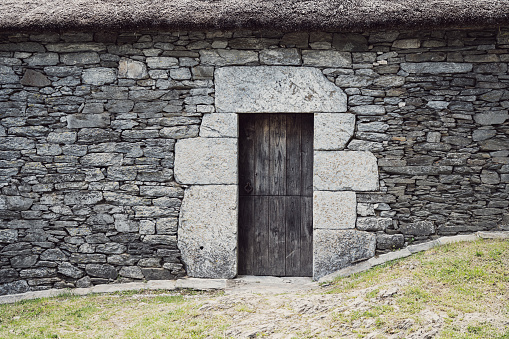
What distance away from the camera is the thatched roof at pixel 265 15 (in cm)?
415

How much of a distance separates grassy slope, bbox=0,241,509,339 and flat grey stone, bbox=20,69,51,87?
2187 mm

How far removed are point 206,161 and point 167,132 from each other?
50 centimetres

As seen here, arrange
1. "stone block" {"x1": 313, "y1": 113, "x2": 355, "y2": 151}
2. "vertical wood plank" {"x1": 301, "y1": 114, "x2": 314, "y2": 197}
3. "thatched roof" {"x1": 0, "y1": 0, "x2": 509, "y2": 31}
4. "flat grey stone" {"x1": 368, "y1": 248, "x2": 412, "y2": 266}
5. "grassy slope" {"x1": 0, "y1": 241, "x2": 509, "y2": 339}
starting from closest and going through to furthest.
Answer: "grassy slope" {"x1": 0, "y1": 241, "x2": 509, "y2": 339} → "thatched roof" {"x1": 0, "y1": 0, "x2": 509, "y2": 31} → "flat grey stone" {"x1": 368, "y1": 248, "x2": 412, "y2": 266} → "stone block" {"x1": 313, "y1": 113, "x2": 355, "y2": 151} → "vertical wood plank" {"x1": 301, "y1": 114, "x2": 314, "y2": 197}

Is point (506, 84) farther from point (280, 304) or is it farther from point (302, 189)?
point (280, 304)

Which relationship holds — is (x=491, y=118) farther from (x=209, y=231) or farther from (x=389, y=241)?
(x=209, y=231)

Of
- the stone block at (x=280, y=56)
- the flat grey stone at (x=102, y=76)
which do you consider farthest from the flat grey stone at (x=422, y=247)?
the flat grey stone at (x=102, y=76)

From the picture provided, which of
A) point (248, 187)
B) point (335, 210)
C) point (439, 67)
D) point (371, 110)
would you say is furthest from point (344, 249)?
point (439, 67)

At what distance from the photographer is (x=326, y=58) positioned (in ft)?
14.6

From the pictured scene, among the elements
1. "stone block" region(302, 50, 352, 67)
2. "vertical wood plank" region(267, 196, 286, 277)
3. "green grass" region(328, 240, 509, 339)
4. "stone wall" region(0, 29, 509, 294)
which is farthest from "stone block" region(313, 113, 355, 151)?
"green grass" region(328, 240, 509, 339)

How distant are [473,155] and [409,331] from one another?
2252mm

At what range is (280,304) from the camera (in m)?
3.56

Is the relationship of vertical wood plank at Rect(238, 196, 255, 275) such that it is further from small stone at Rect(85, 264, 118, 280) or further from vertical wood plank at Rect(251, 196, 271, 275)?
small stone at Rect(85, 264, 118, 280)

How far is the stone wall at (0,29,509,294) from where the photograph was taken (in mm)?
4398

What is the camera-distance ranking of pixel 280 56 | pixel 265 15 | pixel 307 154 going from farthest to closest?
1. pixel 307 154
2. pixel 280 56
3. pixel 265 15
